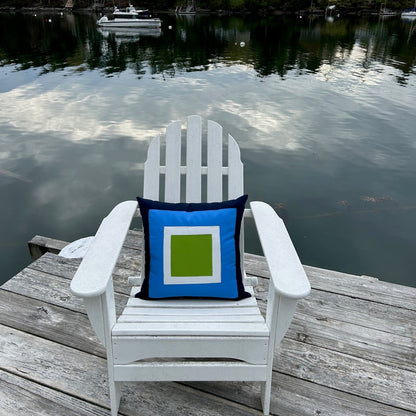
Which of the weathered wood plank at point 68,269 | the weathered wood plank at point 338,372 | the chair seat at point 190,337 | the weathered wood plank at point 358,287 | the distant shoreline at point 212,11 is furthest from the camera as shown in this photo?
the distant shoreline at point 212,11

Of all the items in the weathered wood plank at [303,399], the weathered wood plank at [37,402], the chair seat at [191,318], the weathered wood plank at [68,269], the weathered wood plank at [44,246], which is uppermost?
the chair seat at [191,318]

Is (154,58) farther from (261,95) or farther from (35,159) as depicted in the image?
(35,159)

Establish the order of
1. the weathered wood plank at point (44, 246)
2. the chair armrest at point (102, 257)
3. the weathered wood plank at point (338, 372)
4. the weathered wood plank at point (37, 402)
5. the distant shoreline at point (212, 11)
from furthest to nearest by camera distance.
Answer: the distant shoreline at point (212, 11), the weathered wood plank at point (44, 246), the weathered wood plank at point (338, 372), the weathered wood plank at point (37, 402), the chair armrest at point (102, 257)

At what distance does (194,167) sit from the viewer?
72.1 inches

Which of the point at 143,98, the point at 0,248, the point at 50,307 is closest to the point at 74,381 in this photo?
the point at 50,307

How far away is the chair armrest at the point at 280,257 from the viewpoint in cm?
109

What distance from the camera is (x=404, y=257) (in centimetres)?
396

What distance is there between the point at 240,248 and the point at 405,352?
34.6 inches

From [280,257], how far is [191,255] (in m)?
0.37

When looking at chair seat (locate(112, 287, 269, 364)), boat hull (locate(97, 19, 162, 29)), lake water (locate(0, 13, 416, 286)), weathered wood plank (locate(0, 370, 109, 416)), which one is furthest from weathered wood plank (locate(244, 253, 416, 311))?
boat hull (locate(97, 19, 162, 29))

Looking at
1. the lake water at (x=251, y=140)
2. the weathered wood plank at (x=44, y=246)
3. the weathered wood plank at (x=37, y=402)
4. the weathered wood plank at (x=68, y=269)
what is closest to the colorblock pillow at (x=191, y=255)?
the weathered wood plank at (x=37, y=402)

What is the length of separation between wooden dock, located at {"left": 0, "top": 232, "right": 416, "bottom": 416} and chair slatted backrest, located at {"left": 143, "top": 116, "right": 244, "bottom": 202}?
2.06 feet

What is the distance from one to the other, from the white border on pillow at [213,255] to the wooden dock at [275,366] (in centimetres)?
43

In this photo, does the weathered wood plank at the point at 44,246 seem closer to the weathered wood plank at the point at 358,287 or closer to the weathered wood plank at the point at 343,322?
the weathered wood plank at the point at 343,322
